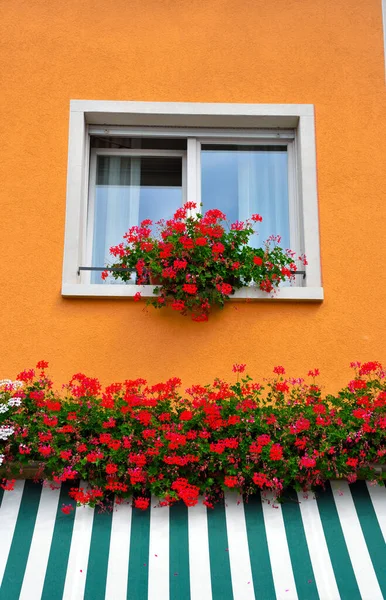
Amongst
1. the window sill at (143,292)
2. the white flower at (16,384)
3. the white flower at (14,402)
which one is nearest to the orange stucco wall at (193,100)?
the window sill at (143,292)

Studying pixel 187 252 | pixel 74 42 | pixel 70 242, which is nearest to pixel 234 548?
pixel 187 252

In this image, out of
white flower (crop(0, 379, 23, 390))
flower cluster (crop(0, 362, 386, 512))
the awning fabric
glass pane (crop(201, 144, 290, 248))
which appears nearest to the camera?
the awning fabric

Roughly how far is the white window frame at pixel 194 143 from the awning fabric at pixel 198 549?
6.20 feet

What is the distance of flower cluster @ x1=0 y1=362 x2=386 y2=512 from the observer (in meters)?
6.48

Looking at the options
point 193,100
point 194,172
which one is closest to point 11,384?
point 194,172

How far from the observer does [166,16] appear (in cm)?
836

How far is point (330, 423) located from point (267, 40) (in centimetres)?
400

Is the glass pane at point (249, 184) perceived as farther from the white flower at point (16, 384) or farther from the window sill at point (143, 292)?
the white flower at point (16, 384)

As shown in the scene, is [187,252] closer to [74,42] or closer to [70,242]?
[70,242]

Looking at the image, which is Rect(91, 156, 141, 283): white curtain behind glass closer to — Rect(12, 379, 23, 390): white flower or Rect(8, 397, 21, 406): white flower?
Rect(12, 379, 23, 390): white flower

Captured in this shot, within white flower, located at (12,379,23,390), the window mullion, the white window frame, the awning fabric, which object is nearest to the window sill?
the white window frame

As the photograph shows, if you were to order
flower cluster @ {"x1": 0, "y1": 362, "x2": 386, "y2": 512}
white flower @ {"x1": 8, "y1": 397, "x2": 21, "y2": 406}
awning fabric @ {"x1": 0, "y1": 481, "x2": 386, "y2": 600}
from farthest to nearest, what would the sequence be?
1. white flower @ {"x1": 8, "y1": 397, "x2": 21, "y2": 406}
2. flower cluster @ {"x1": 0, "y1": 362, "x2": 386, "y2": 512}
3. awning fabric @ {"x1": 0, "y1": 481, "x2": 386, "y2": 600}

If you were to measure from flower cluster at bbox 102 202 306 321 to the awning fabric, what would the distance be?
5.87 feet

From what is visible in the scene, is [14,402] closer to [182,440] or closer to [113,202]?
[182,440]
